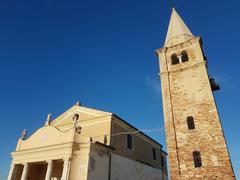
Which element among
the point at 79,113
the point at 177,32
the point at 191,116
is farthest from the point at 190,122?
the point at 79,113

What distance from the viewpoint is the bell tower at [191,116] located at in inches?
486

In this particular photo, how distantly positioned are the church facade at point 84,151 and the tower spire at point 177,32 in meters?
9.24

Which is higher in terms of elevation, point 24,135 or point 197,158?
point 24,135

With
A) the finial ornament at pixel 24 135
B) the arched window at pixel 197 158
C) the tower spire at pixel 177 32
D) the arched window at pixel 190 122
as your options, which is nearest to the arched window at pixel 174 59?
the tower spire at pixel 177 32

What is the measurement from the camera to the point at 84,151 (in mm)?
13734

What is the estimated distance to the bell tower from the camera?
40.5ft

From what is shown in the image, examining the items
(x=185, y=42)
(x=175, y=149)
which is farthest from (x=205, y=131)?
(x=185, y=42)

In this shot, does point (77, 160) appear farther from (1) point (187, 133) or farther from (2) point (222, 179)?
(2) point (222, 179)

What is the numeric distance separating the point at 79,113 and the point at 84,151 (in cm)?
600

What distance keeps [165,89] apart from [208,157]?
6037 mm

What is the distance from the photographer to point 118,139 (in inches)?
675

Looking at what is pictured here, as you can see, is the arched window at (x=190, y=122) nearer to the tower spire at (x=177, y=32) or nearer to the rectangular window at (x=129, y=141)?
the rectangular window at (x=129, y=141)

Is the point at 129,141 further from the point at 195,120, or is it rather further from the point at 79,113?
the point at 195,120

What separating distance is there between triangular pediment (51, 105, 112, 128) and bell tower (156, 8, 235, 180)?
6008mm
